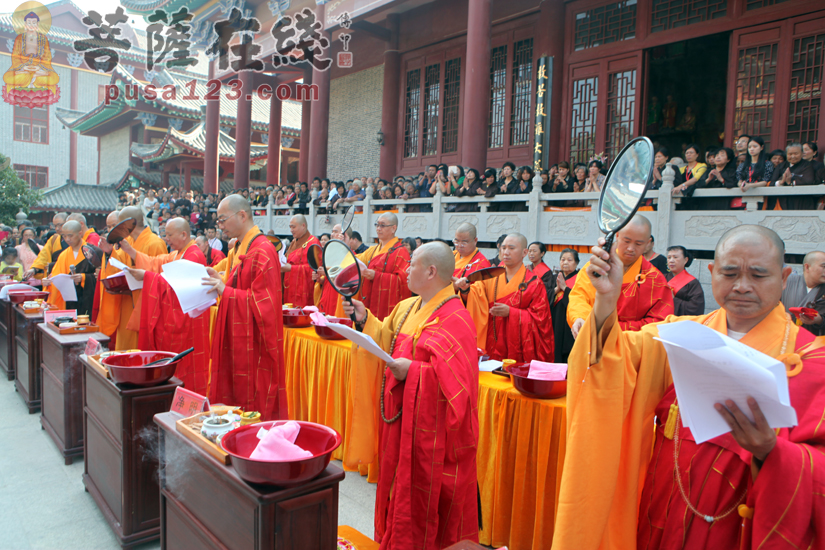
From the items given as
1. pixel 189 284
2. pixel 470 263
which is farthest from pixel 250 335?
pixel 470 263

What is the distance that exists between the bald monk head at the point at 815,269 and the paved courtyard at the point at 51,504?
12.5 feet

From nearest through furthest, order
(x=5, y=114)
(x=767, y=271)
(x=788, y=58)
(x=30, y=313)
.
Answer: (x=767, y=271)
(x=30, y=313)
(x=788, y=58)
(x=5, y=114)

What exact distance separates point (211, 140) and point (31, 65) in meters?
16.3

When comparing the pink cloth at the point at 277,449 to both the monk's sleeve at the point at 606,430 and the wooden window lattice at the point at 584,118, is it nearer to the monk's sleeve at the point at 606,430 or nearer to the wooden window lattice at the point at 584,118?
the monk's sleeve at the point at 606,430

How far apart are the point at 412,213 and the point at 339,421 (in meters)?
5.58

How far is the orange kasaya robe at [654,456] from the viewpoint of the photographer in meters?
1.32

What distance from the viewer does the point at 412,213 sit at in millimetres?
8992

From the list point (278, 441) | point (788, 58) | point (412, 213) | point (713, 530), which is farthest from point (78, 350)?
point (788, 58)

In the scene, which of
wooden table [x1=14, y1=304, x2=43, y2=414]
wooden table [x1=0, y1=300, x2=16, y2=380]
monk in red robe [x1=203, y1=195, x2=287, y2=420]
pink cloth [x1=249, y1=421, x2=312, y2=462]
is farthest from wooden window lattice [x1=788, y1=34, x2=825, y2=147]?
wooden table [x1=0, y1=300, x2=16, y2=380]

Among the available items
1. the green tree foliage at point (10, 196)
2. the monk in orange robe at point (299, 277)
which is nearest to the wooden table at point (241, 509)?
the monk in orange robe at point (299, 277)

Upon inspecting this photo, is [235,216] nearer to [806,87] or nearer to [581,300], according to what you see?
[581,300]

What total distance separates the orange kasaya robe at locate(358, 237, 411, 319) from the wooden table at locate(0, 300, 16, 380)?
155 inches

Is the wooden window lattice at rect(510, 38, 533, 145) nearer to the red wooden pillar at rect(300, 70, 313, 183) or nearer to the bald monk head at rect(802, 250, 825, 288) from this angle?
the red wooden pillar at rect(300, 70, 313, 183)

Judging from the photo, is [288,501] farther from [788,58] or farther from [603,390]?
[788,58]
